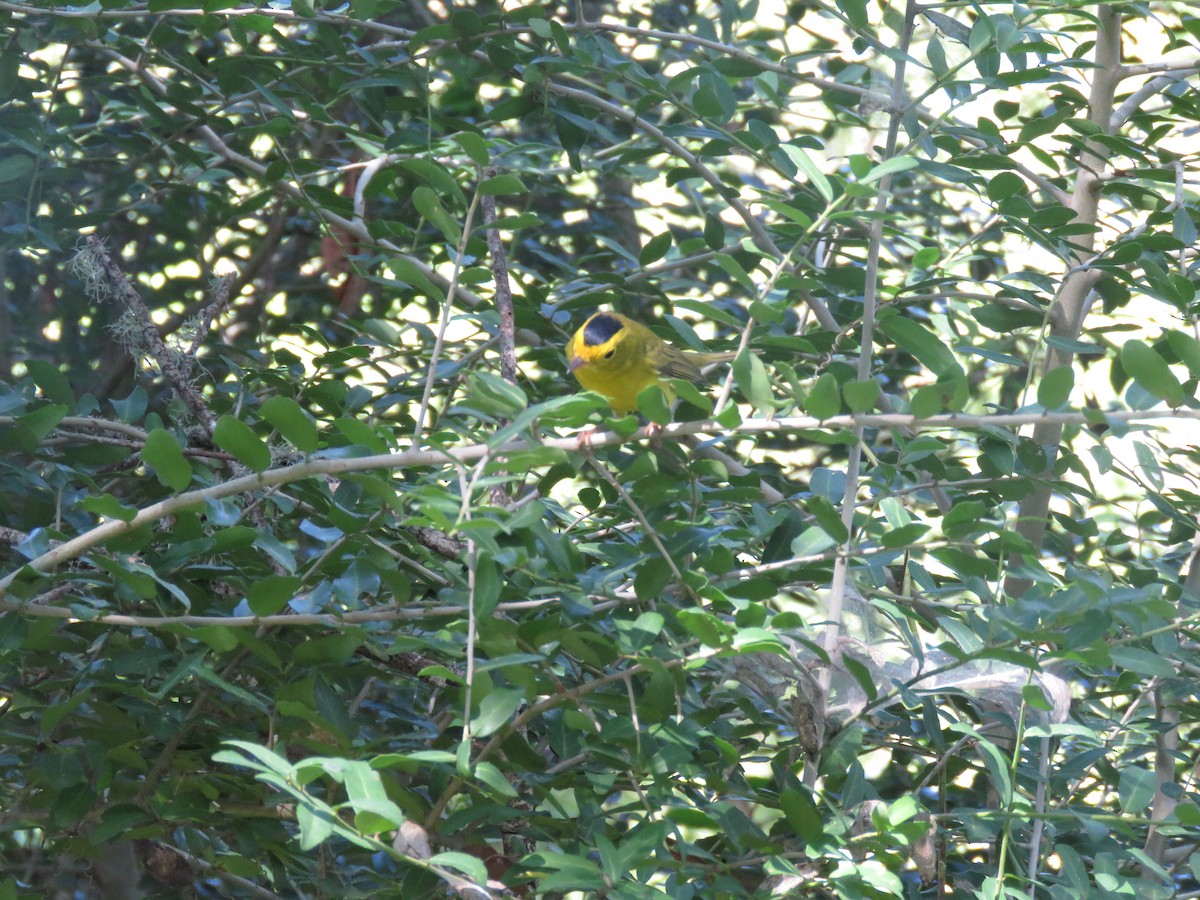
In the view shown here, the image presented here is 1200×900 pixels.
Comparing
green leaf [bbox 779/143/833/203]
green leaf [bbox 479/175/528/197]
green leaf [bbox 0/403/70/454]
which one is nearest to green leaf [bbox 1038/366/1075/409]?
green leaf [bbox 779/143/833/203]

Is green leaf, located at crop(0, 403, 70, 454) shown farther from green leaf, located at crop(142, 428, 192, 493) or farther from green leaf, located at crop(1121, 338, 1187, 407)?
green leaf, located at crop(1121, 338, 1187, 407)

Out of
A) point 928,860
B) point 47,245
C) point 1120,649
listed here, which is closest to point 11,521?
point 47,245

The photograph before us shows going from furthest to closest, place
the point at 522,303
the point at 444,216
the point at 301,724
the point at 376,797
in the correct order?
the point at 522,303 → the point at 301,724 → the point at 444,216 → the point at 376,797

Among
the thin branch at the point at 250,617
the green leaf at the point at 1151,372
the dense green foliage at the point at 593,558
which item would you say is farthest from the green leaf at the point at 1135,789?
the thin branch at the point at 250,617

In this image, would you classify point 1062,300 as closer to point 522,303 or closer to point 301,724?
point 522,303

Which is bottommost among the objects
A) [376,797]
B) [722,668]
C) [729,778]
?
[729,778]

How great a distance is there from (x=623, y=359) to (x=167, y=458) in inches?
64.1

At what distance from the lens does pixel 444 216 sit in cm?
182

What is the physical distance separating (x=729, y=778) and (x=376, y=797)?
97cm

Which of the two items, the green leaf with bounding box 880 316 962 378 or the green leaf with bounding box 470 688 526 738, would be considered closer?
the green leaf with bounding box 470 688 526 738

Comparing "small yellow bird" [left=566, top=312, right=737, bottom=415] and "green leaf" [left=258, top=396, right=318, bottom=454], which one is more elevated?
"green leaf" [left=258, top=396, right=318, bottom=454]

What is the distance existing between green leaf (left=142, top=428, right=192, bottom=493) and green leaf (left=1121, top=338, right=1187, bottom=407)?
50.3 inches

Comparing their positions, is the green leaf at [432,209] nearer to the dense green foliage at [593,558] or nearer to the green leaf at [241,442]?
the dense green foliage at [593,558]

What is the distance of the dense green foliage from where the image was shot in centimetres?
171
